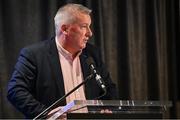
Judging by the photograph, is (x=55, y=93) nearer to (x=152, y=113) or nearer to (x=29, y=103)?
(x=29, y=103)

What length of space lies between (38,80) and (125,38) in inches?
46.7

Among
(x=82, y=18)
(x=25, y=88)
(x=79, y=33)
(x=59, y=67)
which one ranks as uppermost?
(x=82, y=18)

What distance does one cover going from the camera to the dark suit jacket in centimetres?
292

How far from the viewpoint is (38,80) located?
3.03 metres

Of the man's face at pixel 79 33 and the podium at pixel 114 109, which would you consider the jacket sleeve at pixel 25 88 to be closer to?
the man's face at pixel 79 33

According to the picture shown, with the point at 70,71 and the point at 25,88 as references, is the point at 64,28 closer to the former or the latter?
the point at 70,71

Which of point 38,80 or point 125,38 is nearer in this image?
point 38,80

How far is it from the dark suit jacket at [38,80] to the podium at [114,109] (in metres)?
0.76

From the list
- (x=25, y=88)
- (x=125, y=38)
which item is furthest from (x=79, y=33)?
(x=125, y=38)

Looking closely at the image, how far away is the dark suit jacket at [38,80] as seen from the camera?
2920 mm

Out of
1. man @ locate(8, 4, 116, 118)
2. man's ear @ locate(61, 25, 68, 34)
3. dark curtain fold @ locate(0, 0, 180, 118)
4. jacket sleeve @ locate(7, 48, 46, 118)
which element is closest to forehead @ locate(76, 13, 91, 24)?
man @ locate(8, 4, 116, 118)

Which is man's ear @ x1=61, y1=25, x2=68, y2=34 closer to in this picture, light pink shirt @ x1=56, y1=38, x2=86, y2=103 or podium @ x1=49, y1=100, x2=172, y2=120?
light pink shirt @ x1=56, y1=38, x2=86, y2=103

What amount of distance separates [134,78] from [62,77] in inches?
43.3

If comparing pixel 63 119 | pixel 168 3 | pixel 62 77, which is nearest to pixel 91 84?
pixel 62 77
